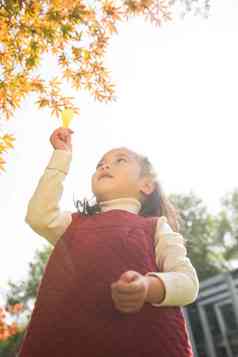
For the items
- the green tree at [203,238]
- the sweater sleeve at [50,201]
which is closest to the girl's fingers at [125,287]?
the sweater sleeve at [50,201]

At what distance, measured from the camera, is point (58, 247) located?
1.40m

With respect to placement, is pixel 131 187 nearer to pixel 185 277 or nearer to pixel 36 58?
pixel 185 277

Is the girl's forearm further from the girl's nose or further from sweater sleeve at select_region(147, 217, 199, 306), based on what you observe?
the girl's nose

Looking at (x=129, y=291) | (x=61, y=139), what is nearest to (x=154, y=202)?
(x=61, y=139)

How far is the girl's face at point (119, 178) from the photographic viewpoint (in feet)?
5.41

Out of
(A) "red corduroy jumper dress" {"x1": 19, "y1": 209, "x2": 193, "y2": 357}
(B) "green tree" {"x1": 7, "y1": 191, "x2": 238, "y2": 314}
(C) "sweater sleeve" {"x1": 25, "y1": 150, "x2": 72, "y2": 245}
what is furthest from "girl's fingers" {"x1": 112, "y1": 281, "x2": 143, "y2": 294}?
(B) "green tree" {"x1": 7, "y1": 191, "x2": 238, "y2": 314}

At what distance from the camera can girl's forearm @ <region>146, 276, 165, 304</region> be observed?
3.41ft

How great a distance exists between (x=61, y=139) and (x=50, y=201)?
12.5 inches

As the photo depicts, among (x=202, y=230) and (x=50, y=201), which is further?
(x=202, y=230)

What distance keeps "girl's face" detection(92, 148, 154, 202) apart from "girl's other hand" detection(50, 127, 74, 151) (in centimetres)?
26

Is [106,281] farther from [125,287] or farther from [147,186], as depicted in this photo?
[147,186]

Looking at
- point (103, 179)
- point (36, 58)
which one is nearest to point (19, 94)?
point (36, 58)

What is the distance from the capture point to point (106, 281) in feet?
3.95

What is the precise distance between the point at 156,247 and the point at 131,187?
40 cm
